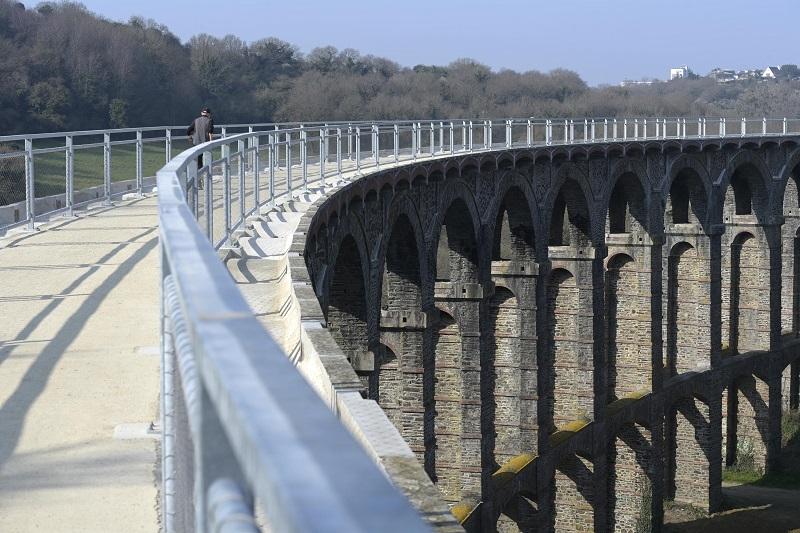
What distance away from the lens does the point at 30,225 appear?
41.4 ft

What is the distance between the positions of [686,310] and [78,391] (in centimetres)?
3185

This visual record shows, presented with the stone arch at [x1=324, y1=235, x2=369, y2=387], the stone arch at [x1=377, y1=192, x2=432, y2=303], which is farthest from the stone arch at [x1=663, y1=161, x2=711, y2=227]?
the stone arch at [x1=324, y1=235, x2=369, y2=387]

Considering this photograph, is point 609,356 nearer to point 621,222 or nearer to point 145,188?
point 621,222

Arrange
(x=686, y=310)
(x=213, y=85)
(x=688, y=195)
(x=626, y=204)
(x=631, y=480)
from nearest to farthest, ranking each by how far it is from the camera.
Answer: (x=631, y=480) → (x=626, y=204) → (x=686, y=310) → (x=688, y=195) → (x=213, y=85)

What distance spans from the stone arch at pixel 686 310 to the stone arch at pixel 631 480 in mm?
4888

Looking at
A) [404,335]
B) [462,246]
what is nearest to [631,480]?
[462,246]

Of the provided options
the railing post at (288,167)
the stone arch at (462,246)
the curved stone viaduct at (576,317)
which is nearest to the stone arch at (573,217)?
the curved stone viaduct at (576,317)

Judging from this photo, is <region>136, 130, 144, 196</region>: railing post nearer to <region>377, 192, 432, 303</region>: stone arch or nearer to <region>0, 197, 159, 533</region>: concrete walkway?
<region>377, 192, 432, 303</region>: stone arch

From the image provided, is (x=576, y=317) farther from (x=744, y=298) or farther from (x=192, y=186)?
(x=192, y=186)

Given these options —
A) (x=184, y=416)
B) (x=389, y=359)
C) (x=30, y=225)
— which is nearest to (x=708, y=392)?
(x=389, y=359)

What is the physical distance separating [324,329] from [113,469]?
55.3 inches

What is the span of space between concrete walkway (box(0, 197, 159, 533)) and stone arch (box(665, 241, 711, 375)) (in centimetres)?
2658

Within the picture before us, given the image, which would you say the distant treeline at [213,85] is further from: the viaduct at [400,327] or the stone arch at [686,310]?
the stone arch at [686,310]

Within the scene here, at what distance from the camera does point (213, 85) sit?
162ft
